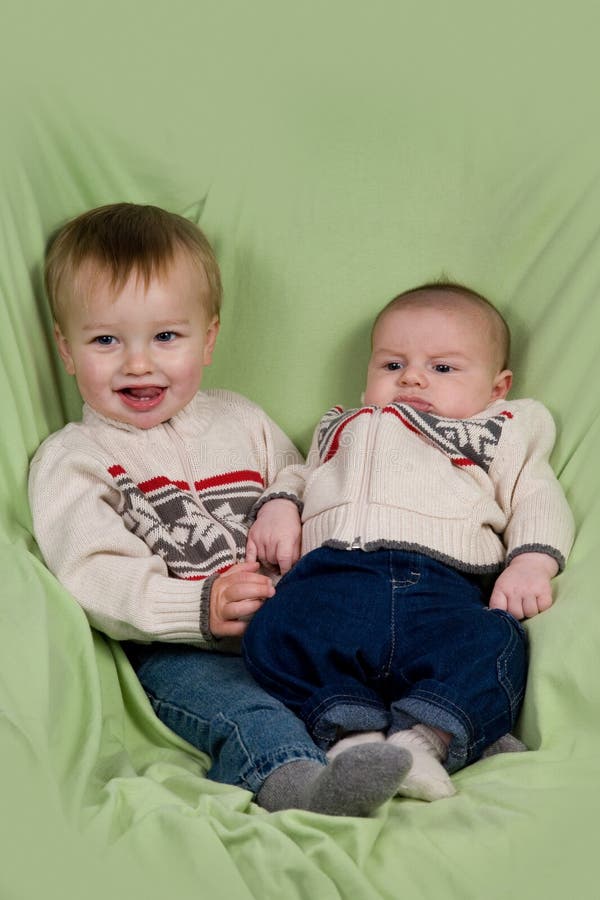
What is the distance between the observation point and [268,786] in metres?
1.45

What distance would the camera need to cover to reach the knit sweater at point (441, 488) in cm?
173

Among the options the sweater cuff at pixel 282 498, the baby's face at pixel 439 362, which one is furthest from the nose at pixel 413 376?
the sweater cuff at pixel 282 498

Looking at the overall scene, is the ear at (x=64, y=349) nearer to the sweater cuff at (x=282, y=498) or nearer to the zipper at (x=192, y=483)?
the zipper at (x=192, y=483)

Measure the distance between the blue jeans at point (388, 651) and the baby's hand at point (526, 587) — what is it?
0.04 metres

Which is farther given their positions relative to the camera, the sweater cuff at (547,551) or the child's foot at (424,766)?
the sweater cuff at (547,551)

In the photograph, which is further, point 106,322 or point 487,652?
point 106,322

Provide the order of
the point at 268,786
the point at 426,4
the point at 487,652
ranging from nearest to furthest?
the point at 268,786 < the point at 487,652 < the point at 426,4

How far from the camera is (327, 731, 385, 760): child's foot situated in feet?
5.03

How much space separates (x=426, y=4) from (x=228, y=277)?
61 centimetres

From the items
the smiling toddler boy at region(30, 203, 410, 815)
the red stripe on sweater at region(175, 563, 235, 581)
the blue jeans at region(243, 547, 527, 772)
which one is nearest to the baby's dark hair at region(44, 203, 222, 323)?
the smiling toddler boy at region(30, 203, 410, 815)

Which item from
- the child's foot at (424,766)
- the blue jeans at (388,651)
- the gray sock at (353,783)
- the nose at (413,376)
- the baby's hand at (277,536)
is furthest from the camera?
the nose at (413,376)

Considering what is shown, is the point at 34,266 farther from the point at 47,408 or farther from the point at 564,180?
the point at 564,180

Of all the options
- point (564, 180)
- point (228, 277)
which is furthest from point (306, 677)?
point (564, 180)

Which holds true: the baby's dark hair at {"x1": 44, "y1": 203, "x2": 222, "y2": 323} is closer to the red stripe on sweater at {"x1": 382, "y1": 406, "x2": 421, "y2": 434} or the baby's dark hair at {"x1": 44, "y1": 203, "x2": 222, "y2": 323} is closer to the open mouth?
the open mouth
